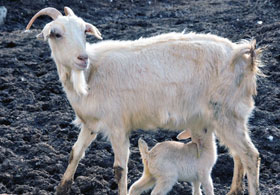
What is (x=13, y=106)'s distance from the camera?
834cm

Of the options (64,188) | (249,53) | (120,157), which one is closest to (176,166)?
(120,157)

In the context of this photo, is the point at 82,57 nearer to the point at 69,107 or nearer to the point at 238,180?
the point at 238,180

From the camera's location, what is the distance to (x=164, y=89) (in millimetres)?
6145

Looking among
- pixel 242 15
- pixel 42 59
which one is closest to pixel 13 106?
pixel 42 59

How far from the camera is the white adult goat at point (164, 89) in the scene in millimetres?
6035

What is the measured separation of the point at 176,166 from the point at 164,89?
0.76m

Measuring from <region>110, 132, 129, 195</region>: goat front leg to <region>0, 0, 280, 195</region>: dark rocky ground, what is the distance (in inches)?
16.0

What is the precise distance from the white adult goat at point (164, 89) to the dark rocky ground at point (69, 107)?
28.5 inches

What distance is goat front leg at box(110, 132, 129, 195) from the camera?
6.06m

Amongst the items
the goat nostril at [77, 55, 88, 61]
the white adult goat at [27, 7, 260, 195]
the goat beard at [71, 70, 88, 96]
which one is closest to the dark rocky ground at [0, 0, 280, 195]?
the white adult goat at [27, 7, 260, 195]

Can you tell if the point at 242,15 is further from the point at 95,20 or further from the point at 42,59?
the point at 42,59

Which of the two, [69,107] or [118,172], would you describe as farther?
[69,107]

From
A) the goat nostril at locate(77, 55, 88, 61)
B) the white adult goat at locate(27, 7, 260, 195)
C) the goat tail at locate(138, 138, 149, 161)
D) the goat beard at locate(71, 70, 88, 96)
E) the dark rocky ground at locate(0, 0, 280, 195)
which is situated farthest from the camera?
the dark rocky ground at locate(0, 0, 280, 195)

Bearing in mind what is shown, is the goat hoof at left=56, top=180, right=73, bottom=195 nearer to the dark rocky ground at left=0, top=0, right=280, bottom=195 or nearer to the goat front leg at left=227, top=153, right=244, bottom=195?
the dark rocky ground at left=0, top=0, right=280, bottom=195
